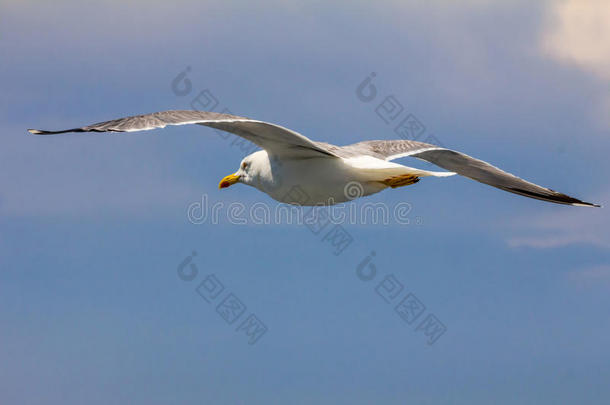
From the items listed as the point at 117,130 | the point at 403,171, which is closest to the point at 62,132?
the point at 117,130

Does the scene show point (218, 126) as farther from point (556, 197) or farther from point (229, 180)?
point (556, 197)

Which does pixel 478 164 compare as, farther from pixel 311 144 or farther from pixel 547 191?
pixel 311 144

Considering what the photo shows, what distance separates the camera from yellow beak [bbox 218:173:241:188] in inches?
428

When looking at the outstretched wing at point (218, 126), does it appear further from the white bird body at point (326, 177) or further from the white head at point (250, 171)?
the white head at point (250, 171)

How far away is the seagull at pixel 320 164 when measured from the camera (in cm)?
811

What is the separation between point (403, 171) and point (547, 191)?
224cm

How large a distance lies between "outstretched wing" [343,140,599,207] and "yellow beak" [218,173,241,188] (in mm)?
1755

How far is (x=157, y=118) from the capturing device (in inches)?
319

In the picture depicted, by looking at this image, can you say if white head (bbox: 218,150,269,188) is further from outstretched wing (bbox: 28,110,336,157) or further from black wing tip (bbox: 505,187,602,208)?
black wing tip (bbox: 505,187,602,208)

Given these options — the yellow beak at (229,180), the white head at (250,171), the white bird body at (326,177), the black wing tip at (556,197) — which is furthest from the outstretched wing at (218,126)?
the black wing tip at (556,197)

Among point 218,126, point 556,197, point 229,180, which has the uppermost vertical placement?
point 556,197

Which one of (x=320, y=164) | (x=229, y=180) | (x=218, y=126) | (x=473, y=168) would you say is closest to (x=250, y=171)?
(x=229, y=180)

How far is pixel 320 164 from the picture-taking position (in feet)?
30.1

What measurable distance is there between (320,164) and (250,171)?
4.94 feet
